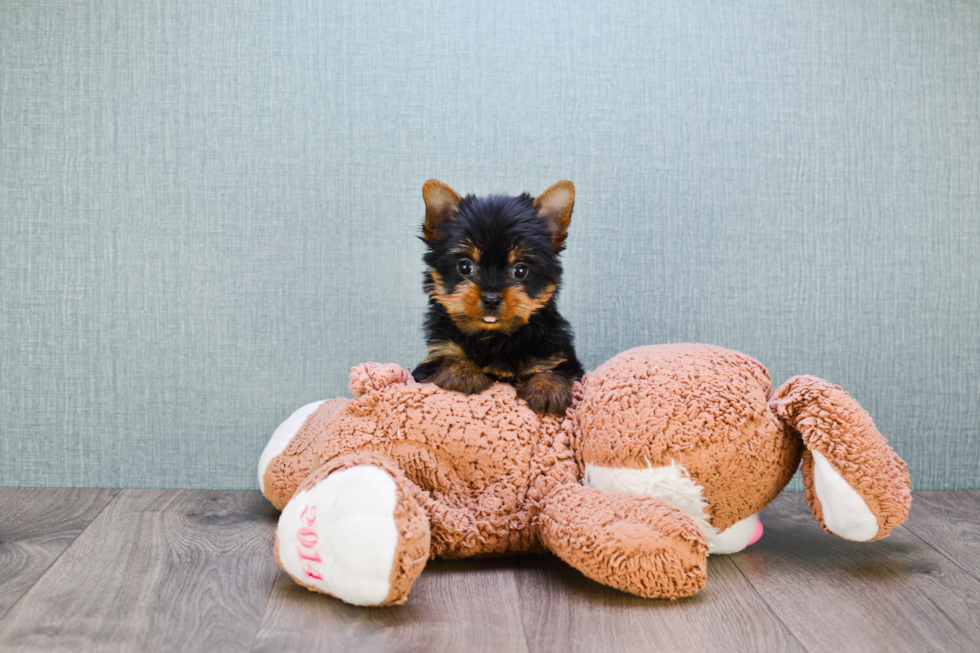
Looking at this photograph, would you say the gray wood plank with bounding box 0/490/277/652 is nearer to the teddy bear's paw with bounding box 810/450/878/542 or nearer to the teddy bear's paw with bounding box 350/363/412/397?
the teddy bear's paw with bounding box 350/363/412/397

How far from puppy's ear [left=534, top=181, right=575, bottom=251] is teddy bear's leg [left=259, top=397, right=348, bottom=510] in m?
0.59

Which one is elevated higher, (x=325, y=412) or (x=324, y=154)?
(x=324, y=154)

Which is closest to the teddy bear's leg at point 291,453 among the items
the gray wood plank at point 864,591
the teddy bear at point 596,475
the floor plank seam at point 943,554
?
the teddy bear at point 596,475

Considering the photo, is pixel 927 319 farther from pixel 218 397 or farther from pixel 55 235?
pixel 55 235

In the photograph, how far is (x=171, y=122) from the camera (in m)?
1.97

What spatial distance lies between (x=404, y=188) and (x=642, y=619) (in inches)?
49.9

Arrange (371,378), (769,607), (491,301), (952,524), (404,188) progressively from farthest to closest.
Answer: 1. (404,188)
2. (952,524)
3. (371,378)
4. (491,301)
5. (769,607)

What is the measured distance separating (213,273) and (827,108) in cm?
173

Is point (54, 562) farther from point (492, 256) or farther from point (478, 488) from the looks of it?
point (492, 256)

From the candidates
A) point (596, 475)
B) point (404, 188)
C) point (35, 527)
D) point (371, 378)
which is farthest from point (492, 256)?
point (35, 527)

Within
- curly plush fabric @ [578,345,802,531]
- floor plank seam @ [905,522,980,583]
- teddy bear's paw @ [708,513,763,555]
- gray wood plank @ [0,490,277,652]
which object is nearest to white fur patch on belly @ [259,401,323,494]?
→ gray wood plank @ [0,490,277,652]

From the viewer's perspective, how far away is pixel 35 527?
1.67 metres

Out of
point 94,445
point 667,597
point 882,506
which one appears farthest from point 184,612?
point 882,506

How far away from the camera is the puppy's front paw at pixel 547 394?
1460 millimetres
